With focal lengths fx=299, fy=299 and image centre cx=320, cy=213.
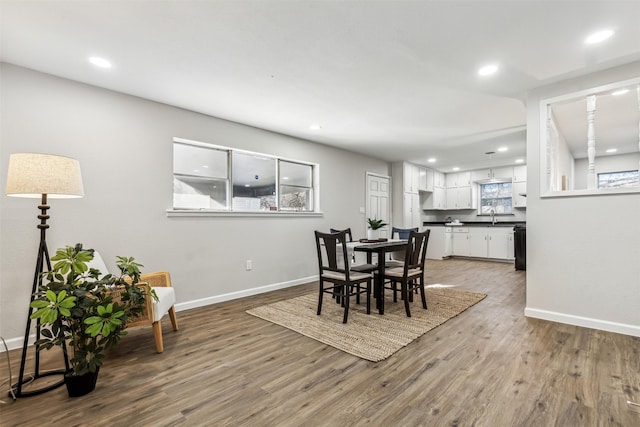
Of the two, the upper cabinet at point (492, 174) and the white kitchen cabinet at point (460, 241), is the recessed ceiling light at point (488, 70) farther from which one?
the upper cabinet at point (492, 174)

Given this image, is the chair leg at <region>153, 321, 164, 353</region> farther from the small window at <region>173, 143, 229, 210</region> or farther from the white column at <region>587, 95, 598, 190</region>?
the white column at <region>587, 95, 598, 190</region>

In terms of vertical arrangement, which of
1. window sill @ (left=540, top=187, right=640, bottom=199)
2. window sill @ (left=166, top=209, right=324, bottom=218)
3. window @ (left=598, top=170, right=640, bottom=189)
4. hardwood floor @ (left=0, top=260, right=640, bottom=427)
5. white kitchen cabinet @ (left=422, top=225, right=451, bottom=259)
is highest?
window @ (left=598, top=170, right=640, bottom=189)

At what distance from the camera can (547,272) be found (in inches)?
124

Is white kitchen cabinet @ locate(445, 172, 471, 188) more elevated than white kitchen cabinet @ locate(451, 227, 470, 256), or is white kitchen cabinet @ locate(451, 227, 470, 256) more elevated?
white kitchen cabinet @ locate(445, 172, 471, 188)

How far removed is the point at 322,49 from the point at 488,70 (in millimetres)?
1587

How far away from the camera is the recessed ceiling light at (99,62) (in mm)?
2506

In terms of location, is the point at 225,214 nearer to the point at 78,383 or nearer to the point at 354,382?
A: the point at 78,383

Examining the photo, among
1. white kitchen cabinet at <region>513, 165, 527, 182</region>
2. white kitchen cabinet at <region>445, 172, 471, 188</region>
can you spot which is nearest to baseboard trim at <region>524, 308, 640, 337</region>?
white kitchen cabinet at <region>513, 165, 527, 182</region>

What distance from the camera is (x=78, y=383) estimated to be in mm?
1843

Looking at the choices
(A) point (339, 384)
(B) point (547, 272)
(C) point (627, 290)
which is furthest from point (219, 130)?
(C) point (627, 290)

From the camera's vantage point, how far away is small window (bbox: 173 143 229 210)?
3.71 meters

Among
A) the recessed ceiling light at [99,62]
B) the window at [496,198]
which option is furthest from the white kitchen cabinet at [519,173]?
the recessed ceiling light at [99,62]

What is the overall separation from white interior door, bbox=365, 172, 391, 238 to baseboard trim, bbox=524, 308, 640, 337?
3571 millimetres

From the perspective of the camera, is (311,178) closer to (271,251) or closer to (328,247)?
(271,251)
